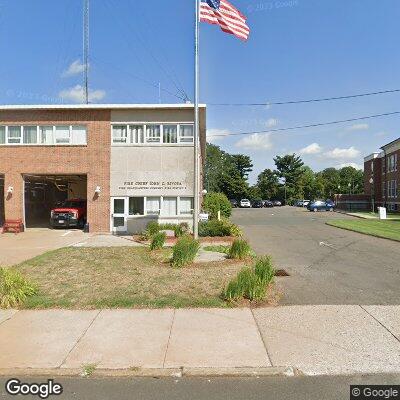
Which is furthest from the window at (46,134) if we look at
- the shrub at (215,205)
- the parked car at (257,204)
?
the parked car at (257,204)

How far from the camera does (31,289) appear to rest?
7.58 m

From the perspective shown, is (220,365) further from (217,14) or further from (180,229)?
(180,229)

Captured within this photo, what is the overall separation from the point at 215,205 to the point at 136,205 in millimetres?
5235

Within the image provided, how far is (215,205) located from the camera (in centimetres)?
2312

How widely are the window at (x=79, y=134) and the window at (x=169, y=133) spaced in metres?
4.36

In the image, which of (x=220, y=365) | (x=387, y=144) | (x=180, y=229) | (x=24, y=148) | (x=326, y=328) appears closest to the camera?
(x=220, y=365)

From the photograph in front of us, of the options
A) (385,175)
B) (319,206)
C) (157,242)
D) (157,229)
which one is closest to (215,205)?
(157,229)

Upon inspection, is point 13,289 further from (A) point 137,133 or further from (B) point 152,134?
(A) point 137,133

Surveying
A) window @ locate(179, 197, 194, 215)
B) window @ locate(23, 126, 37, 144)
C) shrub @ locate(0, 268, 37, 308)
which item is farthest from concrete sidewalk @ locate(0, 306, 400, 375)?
window @ locate(23, 126, 37, 144)

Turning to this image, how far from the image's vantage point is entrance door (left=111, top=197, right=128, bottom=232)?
20.1 meters

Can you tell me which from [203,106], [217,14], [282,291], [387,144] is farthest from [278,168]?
[282,291]

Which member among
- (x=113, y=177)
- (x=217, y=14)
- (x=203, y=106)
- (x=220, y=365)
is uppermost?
(x=217, y=14)

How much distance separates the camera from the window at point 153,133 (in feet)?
65.8

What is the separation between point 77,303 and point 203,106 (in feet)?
45.5
